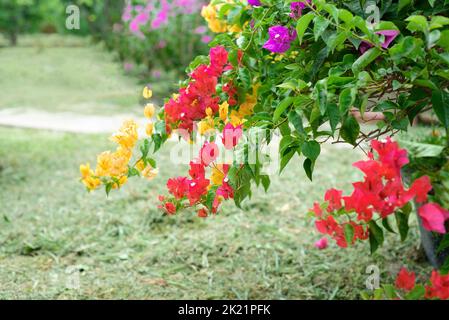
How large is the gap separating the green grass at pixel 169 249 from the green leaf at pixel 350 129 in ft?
3.80

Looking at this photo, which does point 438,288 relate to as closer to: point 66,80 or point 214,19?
point 214,19

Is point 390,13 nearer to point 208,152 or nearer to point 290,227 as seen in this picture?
point 208,152

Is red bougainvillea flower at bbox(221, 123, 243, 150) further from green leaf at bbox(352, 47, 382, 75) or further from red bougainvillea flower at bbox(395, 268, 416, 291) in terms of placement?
red bougainvillea flower at bbox(395, 268, 416, 291)

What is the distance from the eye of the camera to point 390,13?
1.27 metres

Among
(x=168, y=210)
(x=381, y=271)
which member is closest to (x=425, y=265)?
(x=381, y=271)

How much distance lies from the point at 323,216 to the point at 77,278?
1.46 m

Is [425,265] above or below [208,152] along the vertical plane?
below

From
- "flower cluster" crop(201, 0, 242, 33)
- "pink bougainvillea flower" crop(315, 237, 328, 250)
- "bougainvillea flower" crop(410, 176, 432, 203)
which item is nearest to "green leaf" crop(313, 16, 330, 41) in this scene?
"bougainvillea flower" crop(410, 176, 432, 203)

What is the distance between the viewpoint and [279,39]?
129 centimetres

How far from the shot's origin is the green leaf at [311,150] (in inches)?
44.5

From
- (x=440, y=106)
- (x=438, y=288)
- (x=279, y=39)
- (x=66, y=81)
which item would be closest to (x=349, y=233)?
(x=438, y=288)

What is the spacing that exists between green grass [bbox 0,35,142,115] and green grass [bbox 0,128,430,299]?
2.92 meters

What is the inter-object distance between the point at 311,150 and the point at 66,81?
735 centimetres
